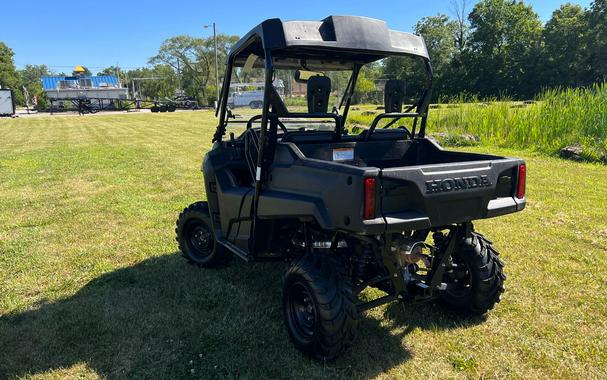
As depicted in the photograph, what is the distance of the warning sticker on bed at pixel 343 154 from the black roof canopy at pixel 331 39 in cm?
69

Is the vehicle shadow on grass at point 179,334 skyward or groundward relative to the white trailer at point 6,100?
groundward

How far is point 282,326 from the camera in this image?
3268 millimetres

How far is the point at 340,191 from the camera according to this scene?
2.50m

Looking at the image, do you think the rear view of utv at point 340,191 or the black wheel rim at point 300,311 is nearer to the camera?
the rear view of utv at point 340,191

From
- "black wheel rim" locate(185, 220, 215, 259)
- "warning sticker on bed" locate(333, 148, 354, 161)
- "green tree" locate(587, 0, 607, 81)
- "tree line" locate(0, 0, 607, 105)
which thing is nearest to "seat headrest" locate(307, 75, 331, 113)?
"warning sticker on bed" locate(333, 148, 354, 161)

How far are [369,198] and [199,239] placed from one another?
8.10ft

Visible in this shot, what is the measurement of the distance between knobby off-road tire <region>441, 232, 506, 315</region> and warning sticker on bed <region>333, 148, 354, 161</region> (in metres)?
0.97

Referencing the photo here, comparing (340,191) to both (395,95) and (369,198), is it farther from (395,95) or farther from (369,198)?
(395,95)

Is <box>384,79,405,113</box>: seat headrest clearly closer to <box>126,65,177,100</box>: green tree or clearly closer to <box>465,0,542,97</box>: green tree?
<box>465,0,542,97</box>: green tree

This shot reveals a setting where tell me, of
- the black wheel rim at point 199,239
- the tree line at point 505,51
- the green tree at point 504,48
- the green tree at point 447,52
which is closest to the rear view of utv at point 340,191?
the black wheel rim at point 199,239

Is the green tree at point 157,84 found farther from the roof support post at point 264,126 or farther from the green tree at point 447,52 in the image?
the roof support post at point 264,126

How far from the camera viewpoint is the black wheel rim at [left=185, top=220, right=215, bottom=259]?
14.2 ft

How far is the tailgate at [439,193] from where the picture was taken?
249 cm

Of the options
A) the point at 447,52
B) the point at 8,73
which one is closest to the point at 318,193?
the point at 447,52
